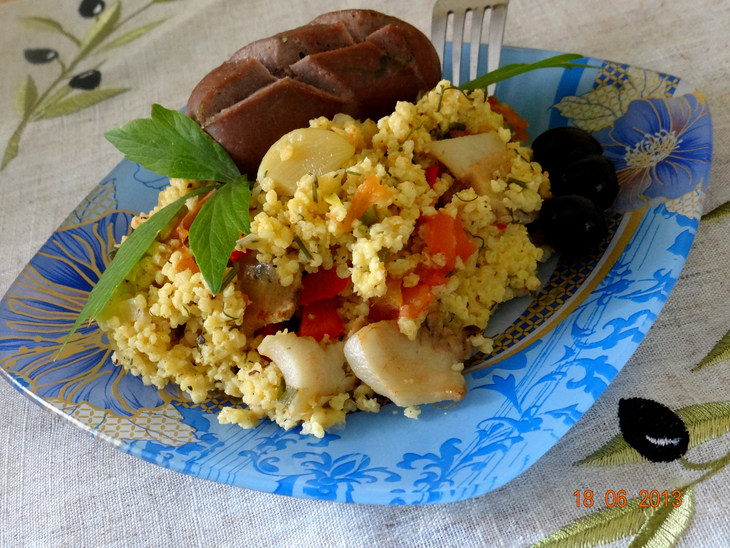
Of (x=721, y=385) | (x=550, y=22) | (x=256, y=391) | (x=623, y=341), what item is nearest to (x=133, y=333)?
(x=256, y=391)

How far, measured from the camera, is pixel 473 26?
2.22 metres

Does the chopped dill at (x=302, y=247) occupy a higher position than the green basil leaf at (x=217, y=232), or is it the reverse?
the green basil leaf at (x=217, y=232)

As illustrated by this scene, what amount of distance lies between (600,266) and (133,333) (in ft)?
4.37

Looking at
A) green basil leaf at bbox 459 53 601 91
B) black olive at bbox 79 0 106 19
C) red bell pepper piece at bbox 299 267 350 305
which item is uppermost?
black olive at bbox 79 0 106 19

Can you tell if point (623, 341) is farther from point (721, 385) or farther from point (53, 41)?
point (53, 41)

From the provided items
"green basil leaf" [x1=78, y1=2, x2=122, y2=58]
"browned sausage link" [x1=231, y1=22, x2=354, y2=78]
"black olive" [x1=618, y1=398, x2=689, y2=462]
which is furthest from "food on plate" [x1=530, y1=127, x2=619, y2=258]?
"green basil leaf" [x1=78, y1=2, x2=122, y2=58]

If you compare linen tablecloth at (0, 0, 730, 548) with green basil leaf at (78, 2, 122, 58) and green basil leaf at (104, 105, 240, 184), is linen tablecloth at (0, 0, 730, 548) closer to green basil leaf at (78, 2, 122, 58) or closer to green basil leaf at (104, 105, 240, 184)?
green basil leaf at (78, 2, 122, 58)

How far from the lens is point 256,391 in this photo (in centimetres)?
161

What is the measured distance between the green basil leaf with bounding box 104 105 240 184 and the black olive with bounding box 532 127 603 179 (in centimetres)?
99

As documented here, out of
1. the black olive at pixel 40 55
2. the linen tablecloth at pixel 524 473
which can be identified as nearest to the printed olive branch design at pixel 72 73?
the black olive at pixel 40 55

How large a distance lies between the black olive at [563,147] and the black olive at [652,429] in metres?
0.76

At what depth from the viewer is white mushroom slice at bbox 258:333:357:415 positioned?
156 centimetres
